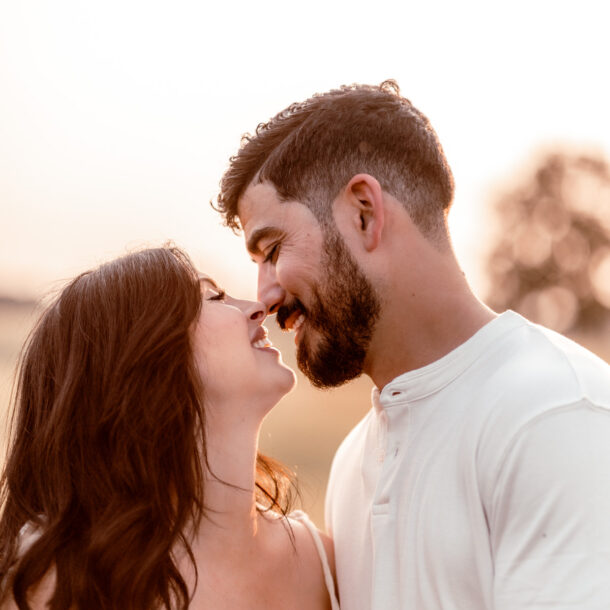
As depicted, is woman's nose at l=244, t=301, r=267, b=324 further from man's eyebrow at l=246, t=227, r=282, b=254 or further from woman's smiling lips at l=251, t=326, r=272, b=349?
man's eyebrow at l=246, t=227, r=282, b=254

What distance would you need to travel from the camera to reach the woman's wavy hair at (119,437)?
2850mm

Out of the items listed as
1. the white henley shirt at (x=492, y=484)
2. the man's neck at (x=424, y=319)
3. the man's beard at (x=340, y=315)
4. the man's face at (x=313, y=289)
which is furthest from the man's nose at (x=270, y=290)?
the white henley shirt at (x=492, y=484)

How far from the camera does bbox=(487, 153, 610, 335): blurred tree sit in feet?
89.4

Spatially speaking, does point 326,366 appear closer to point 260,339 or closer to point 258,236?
point 260,339

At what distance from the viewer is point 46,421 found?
3104 mm

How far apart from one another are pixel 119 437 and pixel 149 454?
4.5 inches

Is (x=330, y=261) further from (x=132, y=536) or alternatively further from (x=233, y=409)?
(x=132, y=536)

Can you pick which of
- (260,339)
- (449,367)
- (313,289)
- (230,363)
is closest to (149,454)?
(230,363)

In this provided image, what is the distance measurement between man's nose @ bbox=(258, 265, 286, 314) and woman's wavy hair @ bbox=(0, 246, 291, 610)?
317 mm

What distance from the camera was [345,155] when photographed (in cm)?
331

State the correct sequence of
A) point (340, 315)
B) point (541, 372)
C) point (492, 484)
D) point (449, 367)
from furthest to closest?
1. point (340, 315)
2. point (449, 367)
3. point (541, 372)
4. point (492, 484)

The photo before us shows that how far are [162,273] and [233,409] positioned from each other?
52 centimetres

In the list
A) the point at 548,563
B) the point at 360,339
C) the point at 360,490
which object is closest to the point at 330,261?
the point at 360,339

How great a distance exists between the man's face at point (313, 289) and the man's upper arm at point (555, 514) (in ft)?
2.91
